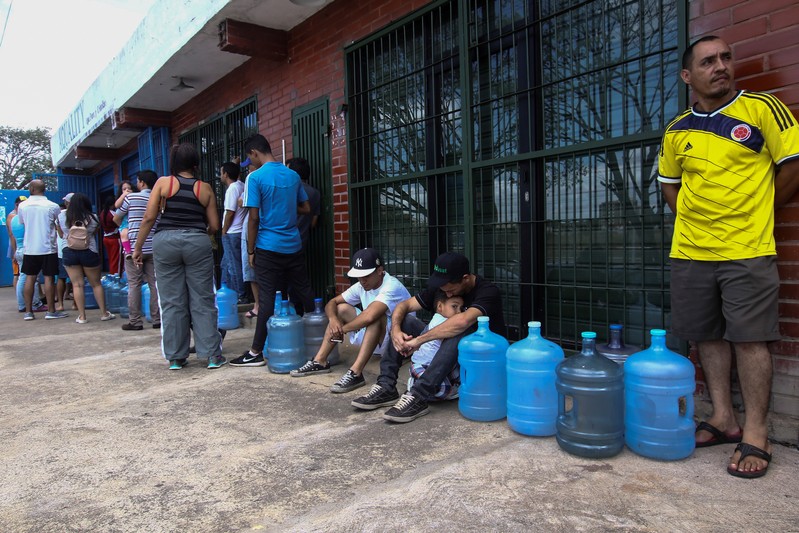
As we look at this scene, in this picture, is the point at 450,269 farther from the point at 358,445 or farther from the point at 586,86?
the point at 586,86

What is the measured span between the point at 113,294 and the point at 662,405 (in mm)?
8031

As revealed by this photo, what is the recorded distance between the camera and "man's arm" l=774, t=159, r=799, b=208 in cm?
234

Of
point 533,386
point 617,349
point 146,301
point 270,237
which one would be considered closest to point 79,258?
point 146,301

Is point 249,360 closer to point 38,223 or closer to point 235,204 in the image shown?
point 235,204

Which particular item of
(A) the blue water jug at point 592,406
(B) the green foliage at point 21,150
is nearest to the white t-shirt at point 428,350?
(A) the blue water jug at point 592,406

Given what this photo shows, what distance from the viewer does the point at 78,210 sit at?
7125mm

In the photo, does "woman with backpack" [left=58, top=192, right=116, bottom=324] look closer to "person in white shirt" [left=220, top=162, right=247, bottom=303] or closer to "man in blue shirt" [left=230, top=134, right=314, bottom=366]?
"person in white shirt" [left=220, top=162, right=247, bottom=303]

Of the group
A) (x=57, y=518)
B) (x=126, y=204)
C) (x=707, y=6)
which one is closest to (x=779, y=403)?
(x=707, y=6)

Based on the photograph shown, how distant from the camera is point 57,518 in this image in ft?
7.09

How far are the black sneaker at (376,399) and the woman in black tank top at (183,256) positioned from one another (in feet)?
5.81

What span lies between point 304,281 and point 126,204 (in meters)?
3.19

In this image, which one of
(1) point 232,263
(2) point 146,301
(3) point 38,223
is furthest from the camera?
(3) point 38,223

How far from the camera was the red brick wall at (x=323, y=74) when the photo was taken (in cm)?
503

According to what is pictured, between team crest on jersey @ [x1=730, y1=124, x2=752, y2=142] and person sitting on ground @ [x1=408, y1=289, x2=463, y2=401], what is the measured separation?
1.70 metres
